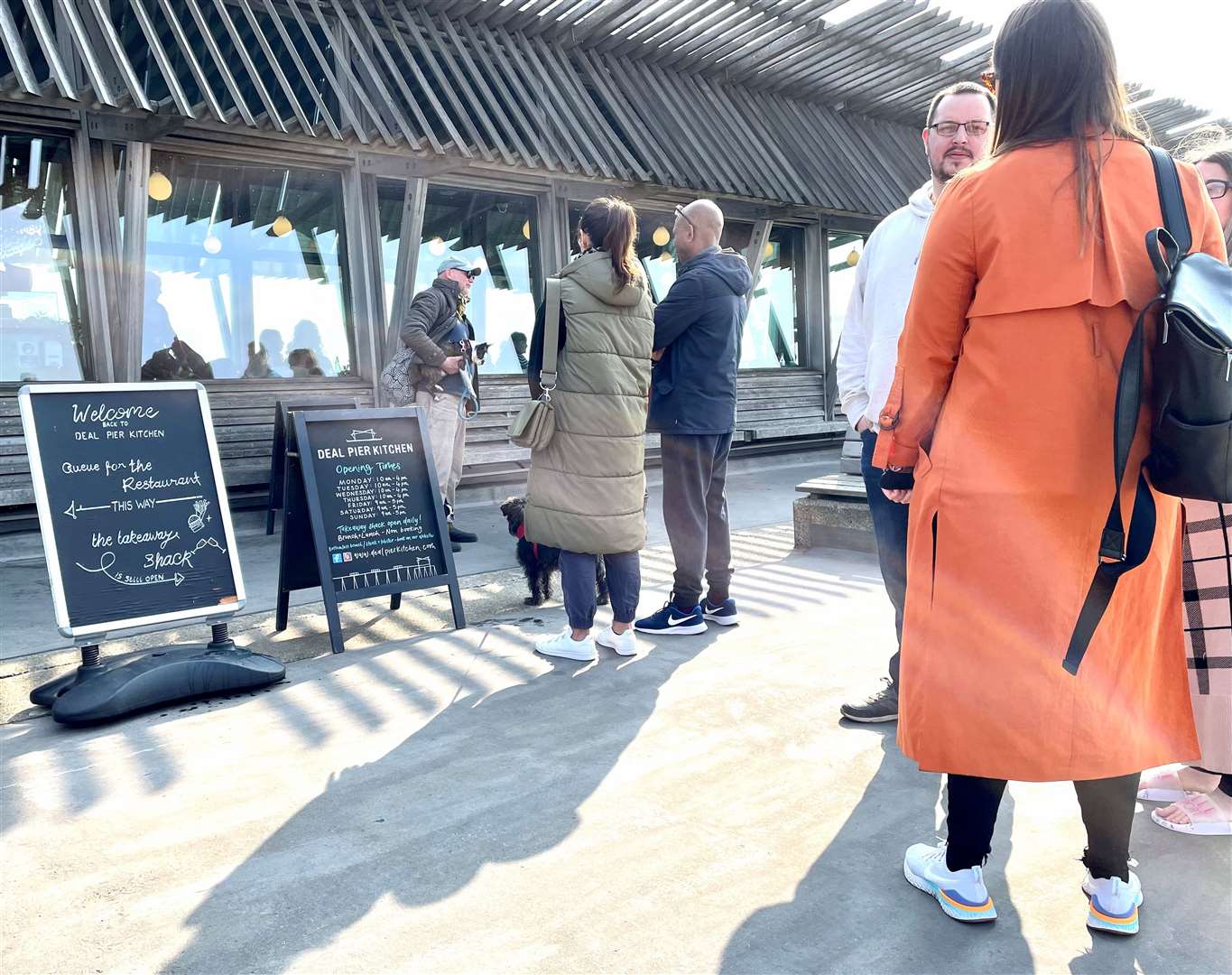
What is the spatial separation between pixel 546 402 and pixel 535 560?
118cm

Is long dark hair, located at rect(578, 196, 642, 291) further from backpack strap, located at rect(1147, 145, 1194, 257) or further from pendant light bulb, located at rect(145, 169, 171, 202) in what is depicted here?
pendant light bulb, located at rect(145, 169, 171, 202)

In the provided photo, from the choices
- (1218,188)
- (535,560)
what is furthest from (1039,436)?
(535,560)

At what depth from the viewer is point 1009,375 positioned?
1.82 meters

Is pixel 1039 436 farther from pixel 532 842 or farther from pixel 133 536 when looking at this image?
pixel 133 536

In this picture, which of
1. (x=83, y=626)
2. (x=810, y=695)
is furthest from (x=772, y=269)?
(x=83, y=626)

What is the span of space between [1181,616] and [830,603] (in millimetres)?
2726

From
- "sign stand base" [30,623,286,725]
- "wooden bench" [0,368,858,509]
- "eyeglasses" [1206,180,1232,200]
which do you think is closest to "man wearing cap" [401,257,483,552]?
"wooden bench" [0,368,858,509]

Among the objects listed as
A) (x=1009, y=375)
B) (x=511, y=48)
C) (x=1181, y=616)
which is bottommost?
(x=1181, y=616)

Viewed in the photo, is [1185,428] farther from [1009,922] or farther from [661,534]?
[661,534]

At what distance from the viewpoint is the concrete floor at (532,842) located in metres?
1.96

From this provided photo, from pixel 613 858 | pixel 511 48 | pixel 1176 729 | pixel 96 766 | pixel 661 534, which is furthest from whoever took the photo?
pixel 511 48

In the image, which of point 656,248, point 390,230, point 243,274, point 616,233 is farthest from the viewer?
point 656,248

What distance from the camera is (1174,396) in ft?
5.68

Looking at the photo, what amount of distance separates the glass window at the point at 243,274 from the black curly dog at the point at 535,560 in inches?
129
